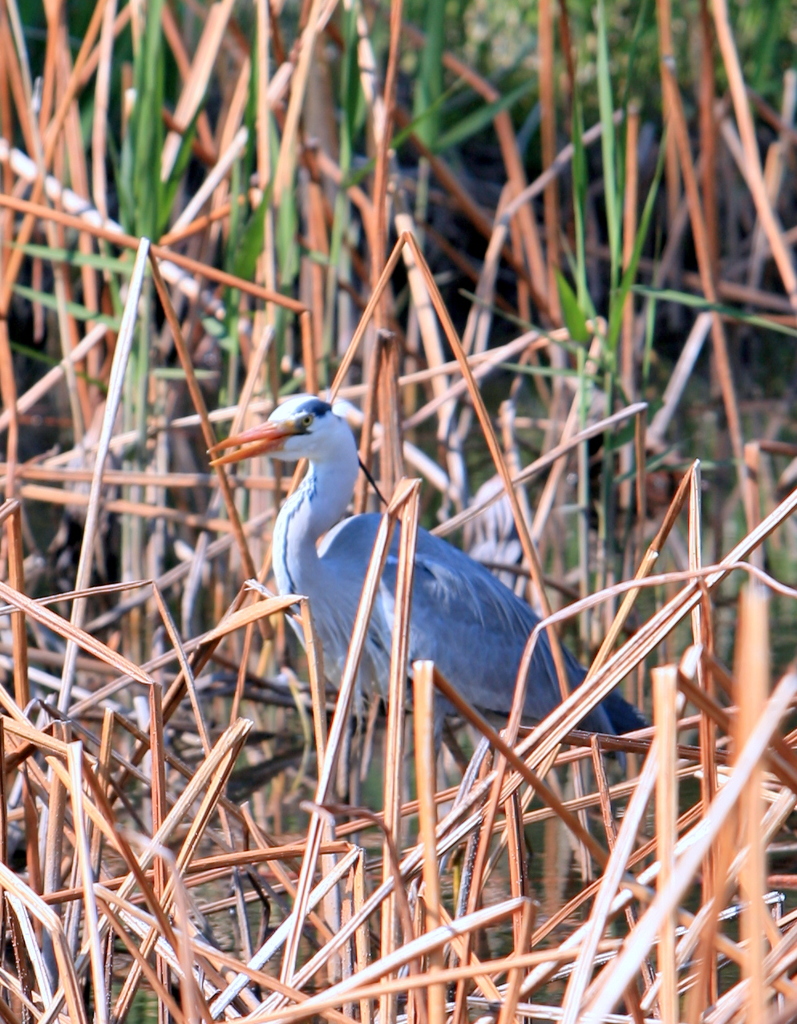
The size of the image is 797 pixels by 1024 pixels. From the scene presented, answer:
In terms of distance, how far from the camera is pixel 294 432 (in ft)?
9.59

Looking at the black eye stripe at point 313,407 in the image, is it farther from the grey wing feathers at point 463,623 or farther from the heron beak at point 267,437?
the grey wing feathers at point 463,623

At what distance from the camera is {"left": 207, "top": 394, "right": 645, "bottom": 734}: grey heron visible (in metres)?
2.98

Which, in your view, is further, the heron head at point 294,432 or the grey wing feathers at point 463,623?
the grey wing feathers at point 463,623

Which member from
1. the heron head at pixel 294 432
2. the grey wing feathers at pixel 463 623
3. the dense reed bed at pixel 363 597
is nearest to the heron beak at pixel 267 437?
the heron head at pixel 294 432

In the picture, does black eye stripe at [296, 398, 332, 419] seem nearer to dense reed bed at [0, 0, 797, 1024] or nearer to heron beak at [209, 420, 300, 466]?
heron beak at [209, 420, 300, 466]

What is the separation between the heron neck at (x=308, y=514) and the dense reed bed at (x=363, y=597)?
0.13 metres

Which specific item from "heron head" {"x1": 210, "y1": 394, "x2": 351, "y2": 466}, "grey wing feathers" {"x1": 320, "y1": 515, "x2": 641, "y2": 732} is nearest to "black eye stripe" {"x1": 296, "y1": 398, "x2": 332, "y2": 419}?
"heron head" {"x1": 210, "y1": 394, "x2": 351, "y2": 466}

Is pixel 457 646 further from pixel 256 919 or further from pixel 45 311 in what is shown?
pixel 45 311

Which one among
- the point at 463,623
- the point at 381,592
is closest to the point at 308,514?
the point at 381,592

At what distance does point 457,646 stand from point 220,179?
1744 millimetres

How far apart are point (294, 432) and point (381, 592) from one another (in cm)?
54

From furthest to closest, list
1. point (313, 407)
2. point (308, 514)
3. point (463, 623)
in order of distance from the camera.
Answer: point (463, 623) → point (308, 514) → point (313, 407)

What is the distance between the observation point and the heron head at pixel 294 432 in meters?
2.90

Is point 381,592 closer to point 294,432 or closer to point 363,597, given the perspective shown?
point 294,432
